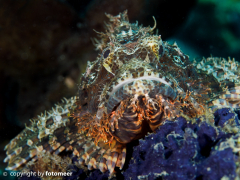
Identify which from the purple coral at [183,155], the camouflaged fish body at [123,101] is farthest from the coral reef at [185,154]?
the camouflaged fish body at [123,101]

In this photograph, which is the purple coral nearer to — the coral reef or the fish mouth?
the coral reef

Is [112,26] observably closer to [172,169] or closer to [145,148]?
[145,148]

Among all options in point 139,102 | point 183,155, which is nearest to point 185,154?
point 183,155

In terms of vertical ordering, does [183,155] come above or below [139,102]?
below

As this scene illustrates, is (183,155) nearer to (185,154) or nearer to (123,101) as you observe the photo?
(185,154)

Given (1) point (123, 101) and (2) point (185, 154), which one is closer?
(2) point (185, 154)

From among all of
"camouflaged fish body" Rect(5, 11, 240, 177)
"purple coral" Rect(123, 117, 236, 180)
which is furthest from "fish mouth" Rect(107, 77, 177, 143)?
"purple coral" Rect(123, 117, 236, 180)

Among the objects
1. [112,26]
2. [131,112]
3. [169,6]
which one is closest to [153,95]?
[131,112]

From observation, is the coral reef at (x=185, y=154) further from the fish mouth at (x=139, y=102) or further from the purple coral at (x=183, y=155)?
the fish mouth at (x=139, y=102)
